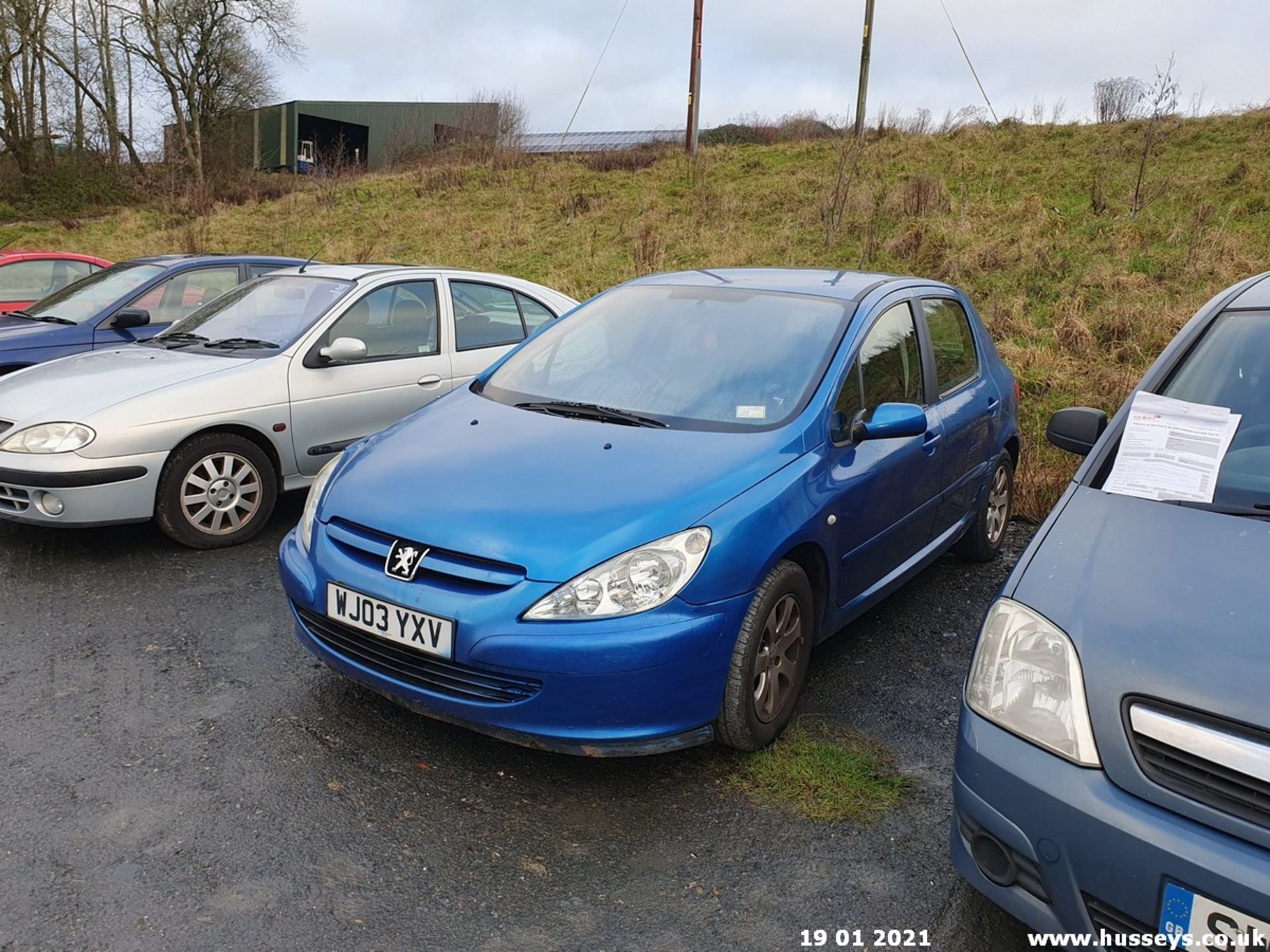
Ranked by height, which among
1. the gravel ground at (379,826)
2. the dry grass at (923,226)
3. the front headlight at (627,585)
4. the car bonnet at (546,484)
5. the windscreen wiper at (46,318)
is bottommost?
the gravel ground at (379,826)

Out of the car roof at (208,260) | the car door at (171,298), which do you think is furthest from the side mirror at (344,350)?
the car roof at (208,260)

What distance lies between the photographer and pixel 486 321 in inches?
244

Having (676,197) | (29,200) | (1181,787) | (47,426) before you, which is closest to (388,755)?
(1181,787)

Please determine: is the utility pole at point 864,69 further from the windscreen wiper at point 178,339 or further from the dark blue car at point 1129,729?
the dark blue car at point 1129,729

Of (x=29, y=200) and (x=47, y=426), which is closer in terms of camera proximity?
(x=47, y=426)

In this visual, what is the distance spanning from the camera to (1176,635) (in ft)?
6.43

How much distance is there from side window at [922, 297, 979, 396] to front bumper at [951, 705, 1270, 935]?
8.32 ft

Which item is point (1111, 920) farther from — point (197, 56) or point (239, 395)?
point (197, 56)

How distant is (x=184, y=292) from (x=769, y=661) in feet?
20.8

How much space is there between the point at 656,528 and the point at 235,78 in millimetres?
34780

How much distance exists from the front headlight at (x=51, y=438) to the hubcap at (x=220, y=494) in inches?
20.3

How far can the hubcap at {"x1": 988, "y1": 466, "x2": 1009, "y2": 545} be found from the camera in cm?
511

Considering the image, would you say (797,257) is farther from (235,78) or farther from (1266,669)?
(235,78)

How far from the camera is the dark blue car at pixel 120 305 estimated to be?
6.71 m
